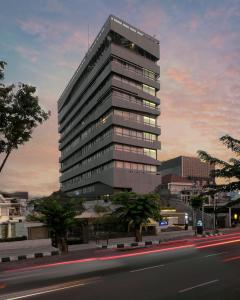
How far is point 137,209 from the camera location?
140ft

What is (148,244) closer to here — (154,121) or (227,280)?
(227,280)

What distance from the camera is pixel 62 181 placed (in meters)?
125

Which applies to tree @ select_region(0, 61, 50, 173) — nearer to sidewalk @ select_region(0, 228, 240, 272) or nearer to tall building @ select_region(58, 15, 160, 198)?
sidewalk @ select_region(0, 228, 240, 272)

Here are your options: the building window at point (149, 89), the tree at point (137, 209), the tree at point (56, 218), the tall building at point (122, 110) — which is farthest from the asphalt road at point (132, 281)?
the building window at point (149, 89)

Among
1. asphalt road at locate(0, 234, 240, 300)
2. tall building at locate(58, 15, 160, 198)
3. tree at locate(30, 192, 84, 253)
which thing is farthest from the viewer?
tall building at locate(58, 15, 160, 198)

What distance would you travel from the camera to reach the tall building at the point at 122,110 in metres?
76.1

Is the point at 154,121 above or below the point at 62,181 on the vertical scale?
above

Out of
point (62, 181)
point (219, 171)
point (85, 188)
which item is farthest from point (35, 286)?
point (62, 181)

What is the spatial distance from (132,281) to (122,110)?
62.2m

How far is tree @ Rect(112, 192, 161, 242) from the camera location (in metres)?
42.8

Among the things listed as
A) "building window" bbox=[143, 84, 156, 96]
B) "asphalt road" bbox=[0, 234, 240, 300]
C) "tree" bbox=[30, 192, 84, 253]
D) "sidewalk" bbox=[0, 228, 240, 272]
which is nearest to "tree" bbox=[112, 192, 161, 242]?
"sidewalk" bbox=[0, 228, 240, 272]

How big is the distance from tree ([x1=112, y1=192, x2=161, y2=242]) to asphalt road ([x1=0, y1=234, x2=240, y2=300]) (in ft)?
58.2

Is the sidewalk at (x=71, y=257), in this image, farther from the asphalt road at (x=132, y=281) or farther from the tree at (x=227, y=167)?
the tree at (x=227, y=167)

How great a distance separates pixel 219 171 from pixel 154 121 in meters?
74.3
